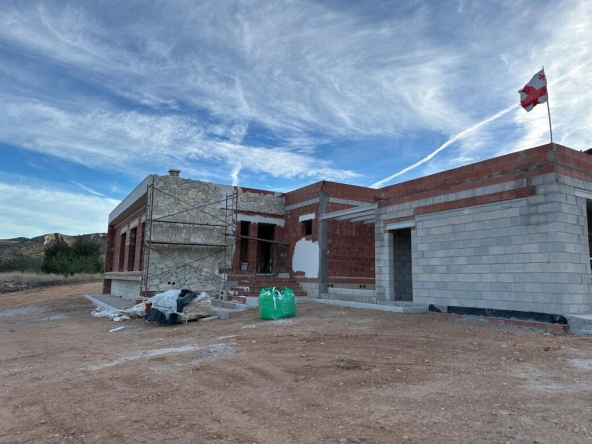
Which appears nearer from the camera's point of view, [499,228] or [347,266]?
[499,228]

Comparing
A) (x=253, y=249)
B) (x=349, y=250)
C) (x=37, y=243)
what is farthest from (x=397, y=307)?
(x=37, y=243)

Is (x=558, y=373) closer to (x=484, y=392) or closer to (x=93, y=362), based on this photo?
(x=484, y=392)

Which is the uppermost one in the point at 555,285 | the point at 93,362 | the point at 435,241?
the point at 435,241

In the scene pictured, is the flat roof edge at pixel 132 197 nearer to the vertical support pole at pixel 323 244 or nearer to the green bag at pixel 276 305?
the vertical support pole at pixel 323 244

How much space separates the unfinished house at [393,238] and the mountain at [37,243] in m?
57.0

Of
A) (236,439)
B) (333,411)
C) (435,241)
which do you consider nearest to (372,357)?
(333,411)

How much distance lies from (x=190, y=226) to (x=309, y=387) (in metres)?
12.9

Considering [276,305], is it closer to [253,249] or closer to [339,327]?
[339,327]

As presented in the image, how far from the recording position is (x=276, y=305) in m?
11.5

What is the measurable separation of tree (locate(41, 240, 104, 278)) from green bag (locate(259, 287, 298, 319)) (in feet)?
128

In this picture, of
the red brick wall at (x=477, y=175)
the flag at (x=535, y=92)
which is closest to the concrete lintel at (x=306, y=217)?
the red brick wall at (x=477, y=175)

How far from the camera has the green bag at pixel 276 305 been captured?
11.5 meters

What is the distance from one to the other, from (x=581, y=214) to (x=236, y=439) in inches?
375

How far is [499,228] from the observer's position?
10016 millimetres
